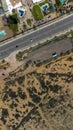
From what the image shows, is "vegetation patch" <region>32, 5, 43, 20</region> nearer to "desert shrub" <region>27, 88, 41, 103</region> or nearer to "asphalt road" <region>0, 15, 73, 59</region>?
"asphalt road" <region>0, 15, 73, 59</region>

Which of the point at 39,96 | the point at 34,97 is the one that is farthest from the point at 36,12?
the point at 34,97

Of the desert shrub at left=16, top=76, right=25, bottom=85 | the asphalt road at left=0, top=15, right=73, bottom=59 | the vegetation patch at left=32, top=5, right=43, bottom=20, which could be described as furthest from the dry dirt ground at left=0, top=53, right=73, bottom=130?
the vegetation patch at left=32, top=5, right=43, bottom=20

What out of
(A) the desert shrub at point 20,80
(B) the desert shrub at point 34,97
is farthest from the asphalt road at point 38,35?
(B) the desert shrub at point 34,97

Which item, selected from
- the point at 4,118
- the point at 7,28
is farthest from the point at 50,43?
the point at 4,118

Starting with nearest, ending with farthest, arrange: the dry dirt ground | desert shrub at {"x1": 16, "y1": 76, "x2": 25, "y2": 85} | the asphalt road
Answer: the dry dirt ground < desert shrub at {"x1": 16, "y1": 76, "x2": 25, "y2": 85} < the asphalt road

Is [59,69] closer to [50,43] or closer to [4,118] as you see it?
[50,43]

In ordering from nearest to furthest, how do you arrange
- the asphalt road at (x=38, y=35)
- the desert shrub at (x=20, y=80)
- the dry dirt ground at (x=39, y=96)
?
the dry dirt ground at (x=39, y=96), the desert shrub at (x=20, y=80), the asphalt road at (x=38, y=35)

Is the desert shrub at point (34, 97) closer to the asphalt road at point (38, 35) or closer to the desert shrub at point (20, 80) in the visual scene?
the desert shrub at point (20, 80)
